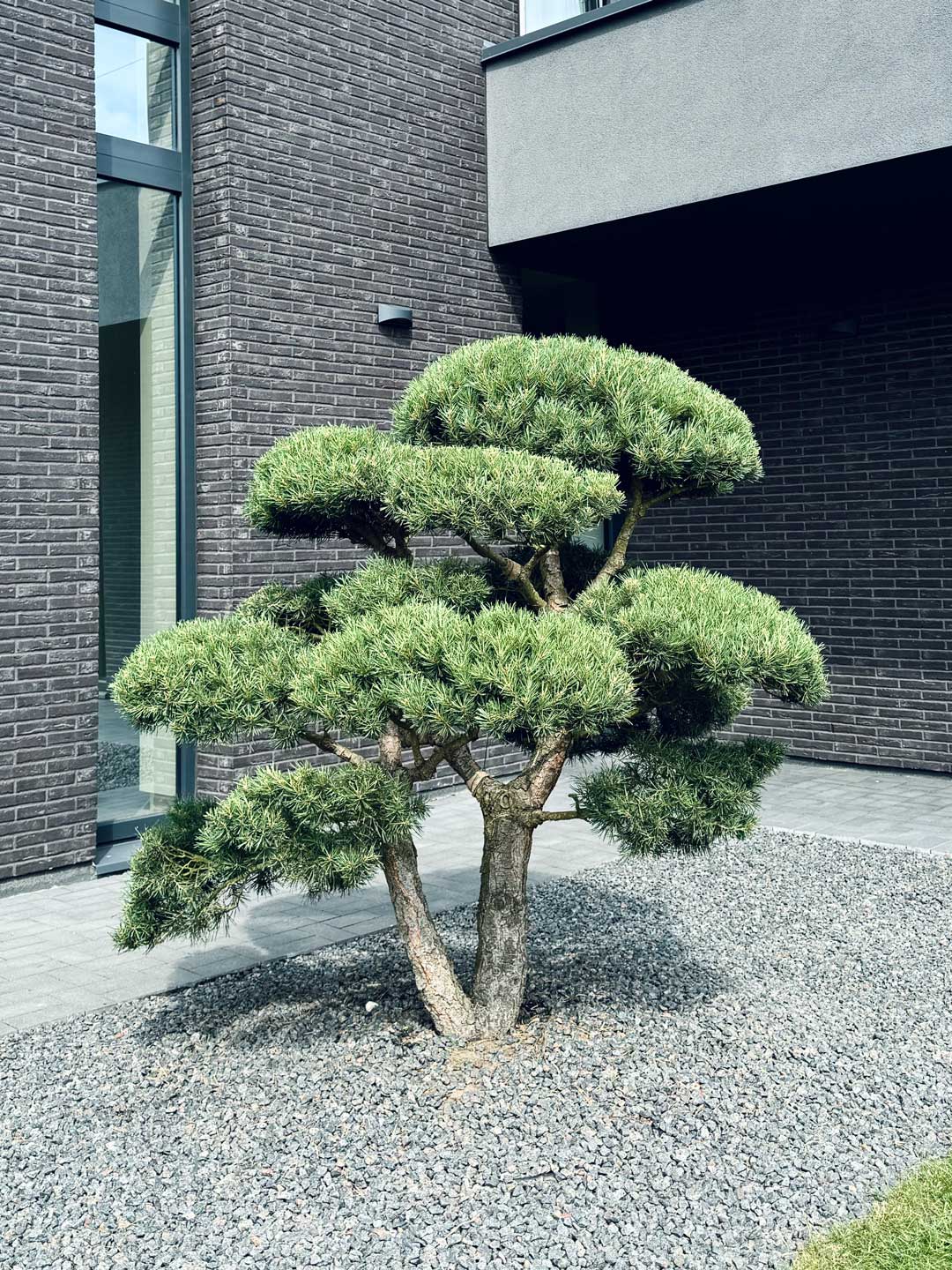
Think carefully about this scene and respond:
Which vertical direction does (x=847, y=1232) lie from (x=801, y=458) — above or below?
below

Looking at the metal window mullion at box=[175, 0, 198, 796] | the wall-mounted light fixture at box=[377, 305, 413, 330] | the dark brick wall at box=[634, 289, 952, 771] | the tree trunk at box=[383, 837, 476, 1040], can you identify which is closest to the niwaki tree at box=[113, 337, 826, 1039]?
the tree trunk at box=[383, 837, 476, 1040]

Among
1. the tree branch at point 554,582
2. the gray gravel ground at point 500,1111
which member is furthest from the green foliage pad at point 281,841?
the tree branch at point 554,582

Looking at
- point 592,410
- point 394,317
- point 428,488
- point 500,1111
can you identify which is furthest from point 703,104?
point 500,1111

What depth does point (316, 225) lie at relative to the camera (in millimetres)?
7543

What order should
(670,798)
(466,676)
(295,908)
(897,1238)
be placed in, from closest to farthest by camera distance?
(897,1238)
(466,676)
(670,798)
(295,908)

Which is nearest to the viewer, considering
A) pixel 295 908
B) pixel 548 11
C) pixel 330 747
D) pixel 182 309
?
pixel 330 747

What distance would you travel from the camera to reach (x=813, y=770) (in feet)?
31.0

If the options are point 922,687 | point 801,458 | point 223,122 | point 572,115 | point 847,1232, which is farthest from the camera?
point 801,458

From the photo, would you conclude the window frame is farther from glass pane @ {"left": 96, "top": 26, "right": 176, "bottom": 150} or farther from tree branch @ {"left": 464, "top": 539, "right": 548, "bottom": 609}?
tree branch @ {"left": 464, "top": 539, "right": 548, "bottom": 609}

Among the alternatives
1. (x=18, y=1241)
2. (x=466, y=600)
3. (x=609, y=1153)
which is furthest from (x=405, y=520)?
(x=18, y=1241)

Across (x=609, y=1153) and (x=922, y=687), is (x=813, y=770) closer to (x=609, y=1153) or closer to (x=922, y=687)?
(x=922, y=687)

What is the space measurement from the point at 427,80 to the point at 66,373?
3.56 metres

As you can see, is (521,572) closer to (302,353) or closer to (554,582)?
(554,582)

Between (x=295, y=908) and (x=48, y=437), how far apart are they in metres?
2.64
